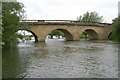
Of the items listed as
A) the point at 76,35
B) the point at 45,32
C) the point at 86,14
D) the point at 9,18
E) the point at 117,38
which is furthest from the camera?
the point at 86,14

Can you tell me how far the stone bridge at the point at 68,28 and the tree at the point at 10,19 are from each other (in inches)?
477

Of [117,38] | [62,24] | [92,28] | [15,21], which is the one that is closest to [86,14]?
[92,28]

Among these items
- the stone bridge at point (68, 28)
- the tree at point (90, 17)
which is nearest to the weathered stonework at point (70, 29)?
the stone bridge at point (68, 28)

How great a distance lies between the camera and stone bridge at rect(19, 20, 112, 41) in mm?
37906

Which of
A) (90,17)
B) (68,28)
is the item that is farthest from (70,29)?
(90,17)

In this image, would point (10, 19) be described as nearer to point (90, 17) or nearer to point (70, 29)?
point (70, 29)

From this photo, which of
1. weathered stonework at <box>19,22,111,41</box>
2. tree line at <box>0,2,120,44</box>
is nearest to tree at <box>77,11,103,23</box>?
weathered stonework at <box>19,22,111,41</box>

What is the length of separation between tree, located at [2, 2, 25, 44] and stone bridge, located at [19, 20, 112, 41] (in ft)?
39.7

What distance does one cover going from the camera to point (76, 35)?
42844 millimetres

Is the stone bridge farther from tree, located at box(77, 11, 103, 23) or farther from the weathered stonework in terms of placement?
tree, located at box(77, 11, 103, 23)

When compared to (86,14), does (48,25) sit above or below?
below

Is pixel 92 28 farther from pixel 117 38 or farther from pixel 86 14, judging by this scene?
pixel 86 14

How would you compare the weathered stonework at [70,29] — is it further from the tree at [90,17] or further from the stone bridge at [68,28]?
the tree at [90,17]

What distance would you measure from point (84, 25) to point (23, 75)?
124ft
